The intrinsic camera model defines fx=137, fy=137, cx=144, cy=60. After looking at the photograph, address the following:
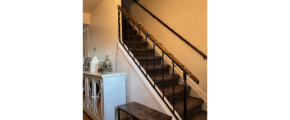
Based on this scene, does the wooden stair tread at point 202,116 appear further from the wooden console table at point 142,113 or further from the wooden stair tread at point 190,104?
the wooden console table at point 142,113

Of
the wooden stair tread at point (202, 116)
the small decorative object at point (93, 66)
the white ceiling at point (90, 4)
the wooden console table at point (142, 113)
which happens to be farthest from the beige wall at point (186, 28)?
the small decorative object at point (93, 66)

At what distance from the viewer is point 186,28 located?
2576 mm

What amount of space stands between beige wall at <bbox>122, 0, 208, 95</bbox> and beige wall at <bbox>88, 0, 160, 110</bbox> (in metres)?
1.00

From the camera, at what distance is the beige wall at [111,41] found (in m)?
2.15

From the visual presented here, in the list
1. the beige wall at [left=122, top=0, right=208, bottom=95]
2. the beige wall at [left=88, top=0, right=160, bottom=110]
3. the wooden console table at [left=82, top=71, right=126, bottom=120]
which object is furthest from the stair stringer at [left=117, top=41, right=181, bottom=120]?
the beige wall at [left=122, top=0, right=208, bottom=95]

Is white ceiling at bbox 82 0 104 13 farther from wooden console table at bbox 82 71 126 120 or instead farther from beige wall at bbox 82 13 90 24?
wooden console table at bbox 82 71 126 120

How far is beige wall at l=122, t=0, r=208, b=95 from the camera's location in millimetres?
Answer: 2336

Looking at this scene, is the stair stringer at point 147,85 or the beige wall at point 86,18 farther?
the beige wall at point 86,18

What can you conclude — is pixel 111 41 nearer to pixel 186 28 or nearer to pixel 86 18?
pixel 186 28

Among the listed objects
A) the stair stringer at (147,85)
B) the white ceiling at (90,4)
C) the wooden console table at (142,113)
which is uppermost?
the white ceiling at (90,4)

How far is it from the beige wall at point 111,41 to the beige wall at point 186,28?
998 millimetres

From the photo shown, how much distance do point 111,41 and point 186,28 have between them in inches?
58.3
